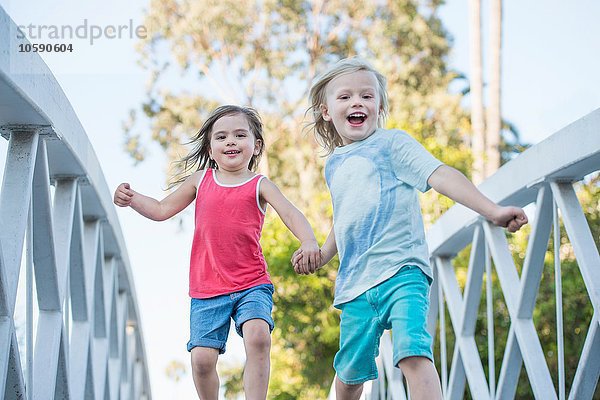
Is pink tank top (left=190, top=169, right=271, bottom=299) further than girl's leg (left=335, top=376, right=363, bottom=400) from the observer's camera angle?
Yes

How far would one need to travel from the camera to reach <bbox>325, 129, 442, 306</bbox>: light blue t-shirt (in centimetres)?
324

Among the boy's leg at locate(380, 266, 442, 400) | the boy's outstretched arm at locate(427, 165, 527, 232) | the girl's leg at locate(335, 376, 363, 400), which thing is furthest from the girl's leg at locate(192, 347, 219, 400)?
the boy's outstretched arm at locate(427, 165, 527, 232)

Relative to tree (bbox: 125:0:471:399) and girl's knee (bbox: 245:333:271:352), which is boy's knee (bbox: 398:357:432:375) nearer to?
girl's knee (bbox: 245:333:271:352)

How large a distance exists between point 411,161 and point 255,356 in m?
0.98

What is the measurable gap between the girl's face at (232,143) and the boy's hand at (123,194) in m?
0.38

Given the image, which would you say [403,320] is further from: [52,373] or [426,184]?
[52,373]

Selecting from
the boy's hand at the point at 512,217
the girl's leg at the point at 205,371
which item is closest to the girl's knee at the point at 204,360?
the girl's leg at the point at 205,371

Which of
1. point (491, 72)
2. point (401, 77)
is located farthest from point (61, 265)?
point (401, 77)

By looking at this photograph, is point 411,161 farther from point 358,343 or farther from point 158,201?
point 158,201

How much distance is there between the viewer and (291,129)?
58.8ft

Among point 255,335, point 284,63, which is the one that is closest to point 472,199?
point 255,335

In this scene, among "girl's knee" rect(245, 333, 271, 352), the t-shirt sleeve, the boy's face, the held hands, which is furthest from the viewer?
"girl's knee" rect(245, 333, 271, 352)

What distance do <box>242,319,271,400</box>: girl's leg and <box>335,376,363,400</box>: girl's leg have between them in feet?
1.07

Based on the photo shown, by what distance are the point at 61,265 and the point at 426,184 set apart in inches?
71.7
